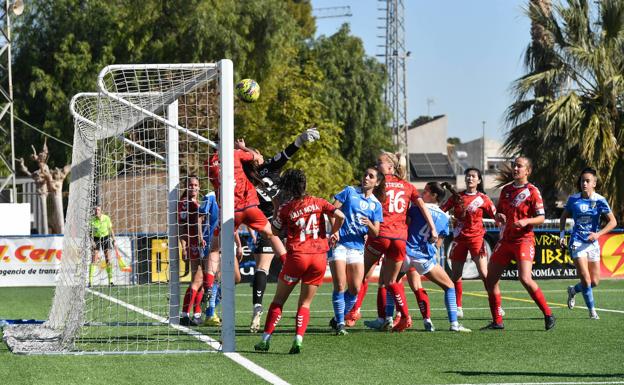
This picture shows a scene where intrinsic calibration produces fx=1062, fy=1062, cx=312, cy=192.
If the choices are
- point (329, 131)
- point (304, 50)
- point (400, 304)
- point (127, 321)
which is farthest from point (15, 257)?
point (304, 50)

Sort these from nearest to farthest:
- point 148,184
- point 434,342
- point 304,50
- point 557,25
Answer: point 434,342
point 148,184
point 557,25
point 304,50

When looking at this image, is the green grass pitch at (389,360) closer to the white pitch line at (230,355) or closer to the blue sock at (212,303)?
the white pitch line at (230,355)

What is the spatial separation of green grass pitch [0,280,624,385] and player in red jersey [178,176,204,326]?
2.03 ft

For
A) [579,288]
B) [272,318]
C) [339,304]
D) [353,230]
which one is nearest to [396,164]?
[353,230]

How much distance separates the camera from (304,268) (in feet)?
32.9

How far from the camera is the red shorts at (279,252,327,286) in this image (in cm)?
1002

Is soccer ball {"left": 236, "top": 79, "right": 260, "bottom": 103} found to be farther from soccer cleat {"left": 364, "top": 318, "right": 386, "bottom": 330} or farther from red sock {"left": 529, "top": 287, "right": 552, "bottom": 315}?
red sock {"left": 529, "top": 287, "right": 552, "bottom": 315}

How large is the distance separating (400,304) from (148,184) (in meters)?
5.27

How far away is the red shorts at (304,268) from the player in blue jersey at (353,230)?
141 centimetres

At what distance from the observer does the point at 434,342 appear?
10.9 metres

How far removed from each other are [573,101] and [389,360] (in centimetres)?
1852

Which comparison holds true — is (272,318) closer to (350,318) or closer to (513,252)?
(350,318)

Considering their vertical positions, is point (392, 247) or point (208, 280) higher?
point (392, 247)

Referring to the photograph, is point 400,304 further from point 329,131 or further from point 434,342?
point 329,131
